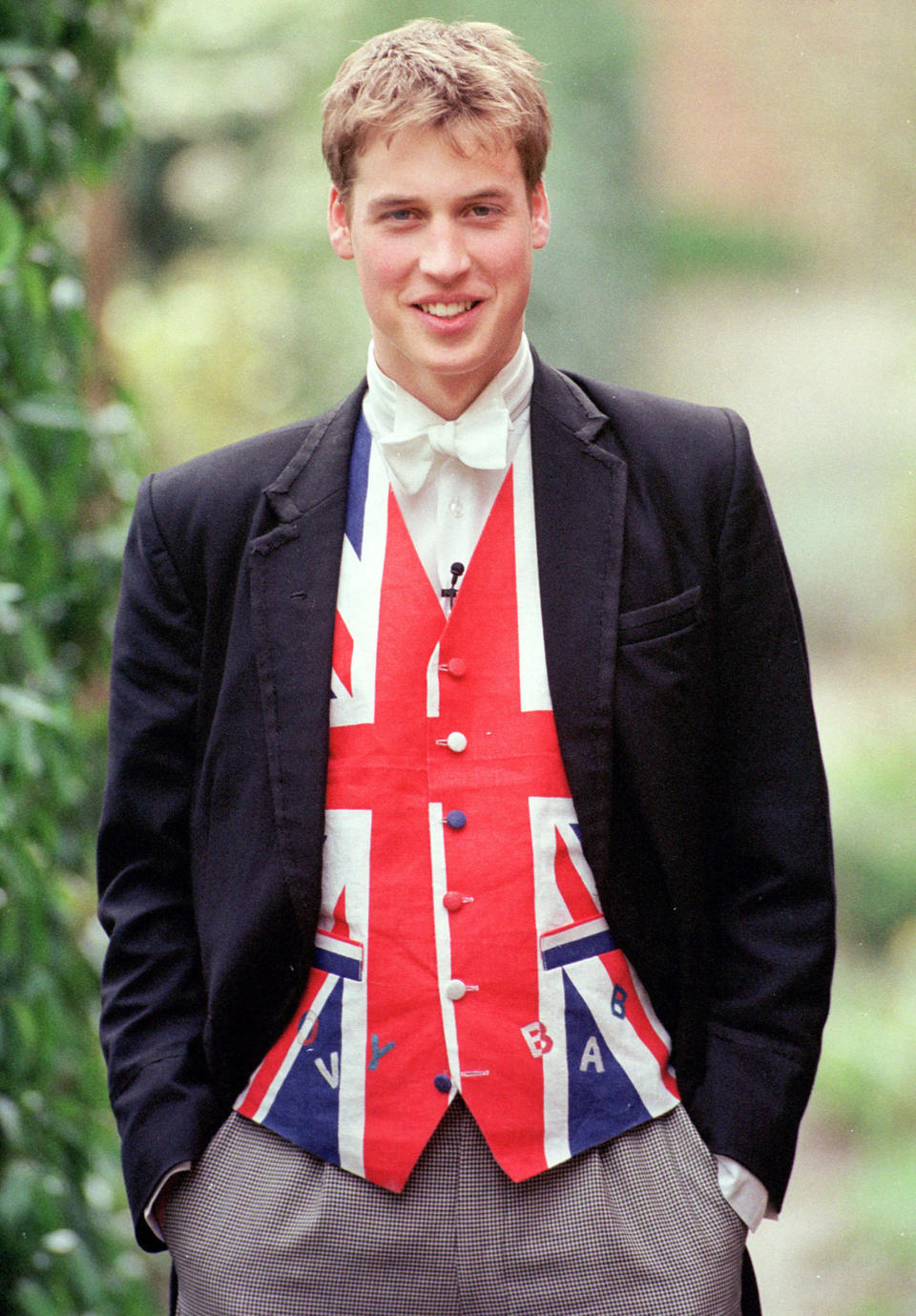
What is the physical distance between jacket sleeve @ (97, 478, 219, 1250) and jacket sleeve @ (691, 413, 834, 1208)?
0.54 metres

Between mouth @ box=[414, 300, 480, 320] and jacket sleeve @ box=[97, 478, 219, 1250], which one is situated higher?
mouth @ box=[414, 300, 480, 320]

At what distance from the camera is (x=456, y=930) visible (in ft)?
4.94

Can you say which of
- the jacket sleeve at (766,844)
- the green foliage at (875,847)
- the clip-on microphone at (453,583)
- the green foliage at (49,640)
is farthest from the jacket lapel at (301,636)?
the green foliage at (875,847)

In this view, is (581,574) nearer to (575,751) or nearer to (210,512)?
(575,751)

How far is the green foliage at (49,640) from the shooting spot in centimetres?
200

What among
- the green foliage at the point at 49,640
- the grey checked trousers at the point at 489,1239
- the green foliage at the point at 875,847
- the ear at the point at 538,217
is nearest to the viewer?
the grey checked trousers at the point at 489,1239

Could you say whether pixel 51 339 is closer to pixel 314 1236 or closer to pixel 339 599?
pixel 339 599

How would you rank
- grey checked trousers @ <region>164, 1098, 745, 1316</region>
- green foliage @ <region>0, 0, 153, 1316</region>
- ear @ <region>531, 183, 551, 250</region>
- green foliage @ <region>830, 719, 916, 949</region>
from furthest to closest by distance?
1. green foliage @ <region>830, 719, 916, 949</region>
2. green foliage @ <region>0, 0, 153, 1316</region>
3. ear @ <region>531, 183, 551, 250</region>
4. grey checked trousers @ <region>164, 1098, 745, 1316</region>

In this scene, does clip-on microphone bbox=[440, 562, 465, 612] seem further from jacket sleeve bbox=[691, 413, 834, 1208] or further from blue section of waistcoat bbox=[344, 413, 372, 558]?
jacket sleeve bbox=[691, 413, 834, 1208]

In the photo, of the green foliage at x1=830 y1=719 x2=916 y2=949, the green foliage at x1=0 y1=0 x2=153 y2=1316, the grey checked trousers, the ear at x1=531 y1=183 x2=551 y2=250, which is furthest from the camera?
the green foliage at x1=830 y1=719 x2=916 y2=949

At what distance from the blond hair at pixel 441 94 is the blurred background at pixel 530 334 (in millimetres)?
353

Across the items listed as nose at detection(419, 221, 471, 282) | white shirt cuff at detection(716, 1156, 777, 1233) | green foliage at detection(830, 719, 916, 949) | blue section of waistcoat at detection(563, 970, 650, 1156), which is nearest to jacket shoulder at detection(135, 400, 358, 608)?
nose at detection(419, 221, 471, 282)

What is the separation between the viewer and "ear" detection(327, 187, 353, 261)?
1.59m

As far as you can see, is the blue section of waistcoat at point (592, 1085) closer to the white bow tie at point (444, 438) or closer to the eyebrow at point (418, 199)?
the white bow tie at point (444, 438)
